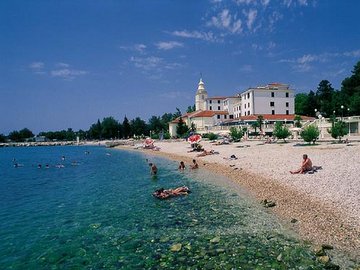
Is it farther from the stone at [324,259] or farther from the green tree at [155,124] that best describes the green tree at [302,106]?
the stone at [324,259]

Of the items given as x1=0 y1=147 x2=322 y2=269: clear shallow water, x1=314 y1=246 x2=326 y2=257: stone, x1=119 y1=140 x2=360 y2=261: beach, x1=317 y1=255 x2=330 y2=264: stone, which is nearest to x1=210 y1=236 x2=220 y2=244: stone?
x1=0 y1=147 x2=322 y2=269: clear shallow water

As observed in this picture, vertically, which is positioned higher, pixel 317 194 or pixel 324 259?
pixel 317 194

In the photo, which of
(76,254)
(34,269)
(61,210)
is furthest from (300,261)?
(61,210)

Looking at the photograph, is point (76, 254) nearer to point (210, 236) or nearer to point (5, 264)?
point (5, 264)

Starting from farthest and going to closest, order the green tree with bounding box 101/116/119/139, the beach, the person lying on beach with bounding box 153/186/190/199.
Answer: the green tree with bounding box 101/116/119/139 < the person lying on beach with bounding box 153/186/190/199 < the beach

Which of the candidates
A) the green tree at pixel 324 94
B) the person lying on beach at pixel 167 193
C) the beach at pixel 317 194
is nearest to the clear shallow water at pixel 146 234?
the person lying on beach at pixel 167 193

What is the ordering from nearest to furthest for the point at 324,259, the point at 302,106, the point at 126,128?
the point at 324,259
the point at 302,106
the point at 126,128

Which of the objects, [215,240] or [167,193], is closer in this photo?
[215,240]

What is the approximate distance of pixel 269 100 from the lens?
80.0 meters

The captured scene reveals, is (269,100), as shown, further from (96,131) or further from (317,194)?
(96,131)

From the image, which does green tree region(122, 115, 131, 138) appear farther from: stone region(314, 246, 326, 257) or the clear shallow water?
stone region(314, 246, 326, 257)

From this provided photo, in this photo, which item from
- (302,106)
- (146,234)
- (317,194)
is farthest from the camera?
(302,106)

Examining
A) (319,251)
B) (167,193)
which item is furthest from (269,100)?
(319,251)

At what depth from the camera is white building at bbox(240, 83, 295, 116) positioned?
78.8 meters
